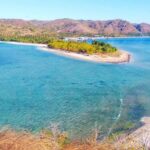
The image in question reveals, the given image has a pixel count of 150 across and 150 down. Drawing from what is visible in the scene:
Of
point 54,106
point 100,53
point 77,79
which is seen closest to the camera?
point 54,106

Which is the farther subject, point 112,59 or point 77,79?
point 112,59

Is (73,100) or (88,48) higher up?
(73,100)

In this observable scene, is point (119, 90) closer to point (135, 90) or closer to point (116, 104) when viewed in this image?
point (135, 90)

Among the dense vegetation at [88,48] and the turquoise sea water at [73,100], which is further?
the dense vegetation at [88,48]

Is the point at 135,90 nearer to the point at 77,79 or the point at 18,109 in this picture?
the point at 77,79

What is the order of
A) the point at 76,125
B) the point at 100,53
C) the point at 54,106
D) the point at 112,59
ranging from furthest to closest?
the point at 100,53
the point at 112,59
the point at 54,106
the point at 76,125

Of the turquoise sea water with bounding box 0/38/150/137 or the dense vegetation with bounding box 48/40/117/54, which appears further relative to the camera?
the dense vegetation with bounding box 48/40/117/54

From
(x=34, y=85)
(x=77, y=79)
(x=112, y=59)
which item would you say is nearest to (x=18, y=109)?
(x=34, y=85)

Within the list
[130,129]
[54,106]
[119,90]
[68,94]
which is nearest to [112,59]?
[119,90]

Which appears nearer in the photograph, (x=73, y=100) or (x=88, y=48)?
(x=73, y=100)
